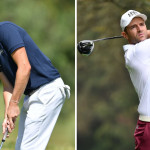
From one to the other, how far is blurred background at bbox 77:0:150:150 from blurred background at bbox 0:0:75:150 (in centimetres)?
24

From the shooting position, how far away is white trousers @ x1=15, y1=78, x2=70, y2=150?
2715 mm

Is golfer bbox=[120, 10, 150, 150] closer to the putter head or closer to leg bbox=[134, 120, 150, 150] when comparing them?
leg bbox=[134, 120, 150, 150]

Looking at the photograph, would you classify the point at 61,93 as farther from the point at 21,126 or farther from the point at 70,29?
the point at 70,29

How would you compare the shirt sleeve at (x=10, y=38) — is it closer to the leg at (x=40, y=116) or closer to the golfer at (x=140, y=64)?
the leg at (x=40, y=116)

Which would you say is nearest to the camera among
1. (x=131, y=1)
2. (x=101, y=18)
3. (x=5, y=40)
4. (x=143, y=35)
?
(x=5, y=40)

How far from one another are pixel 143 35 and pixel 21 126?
90cm

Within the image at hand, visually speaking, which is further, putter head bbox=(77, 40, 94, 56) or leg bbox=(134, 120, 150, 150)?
putter head bbox=(77, 40, 94, 56)

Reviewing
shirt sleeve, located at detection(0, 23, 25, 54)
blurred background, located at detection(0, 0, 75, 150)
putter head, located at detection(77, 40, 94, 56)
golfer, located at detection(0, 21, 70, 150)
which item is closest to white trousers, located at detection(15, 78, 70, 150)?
golfer, located at detection(0, 21, 70, 150)

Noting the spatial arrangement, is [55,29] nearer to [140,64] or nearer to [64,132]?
[64,132]

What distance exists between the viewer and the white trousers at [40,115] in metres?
2.71

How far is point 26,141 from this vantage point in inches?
107

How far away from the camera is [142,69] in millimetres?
2766

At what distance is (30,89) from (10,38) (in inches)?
13.1

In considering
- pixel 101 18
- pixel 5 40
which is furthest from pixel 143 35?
pixel 101 18
